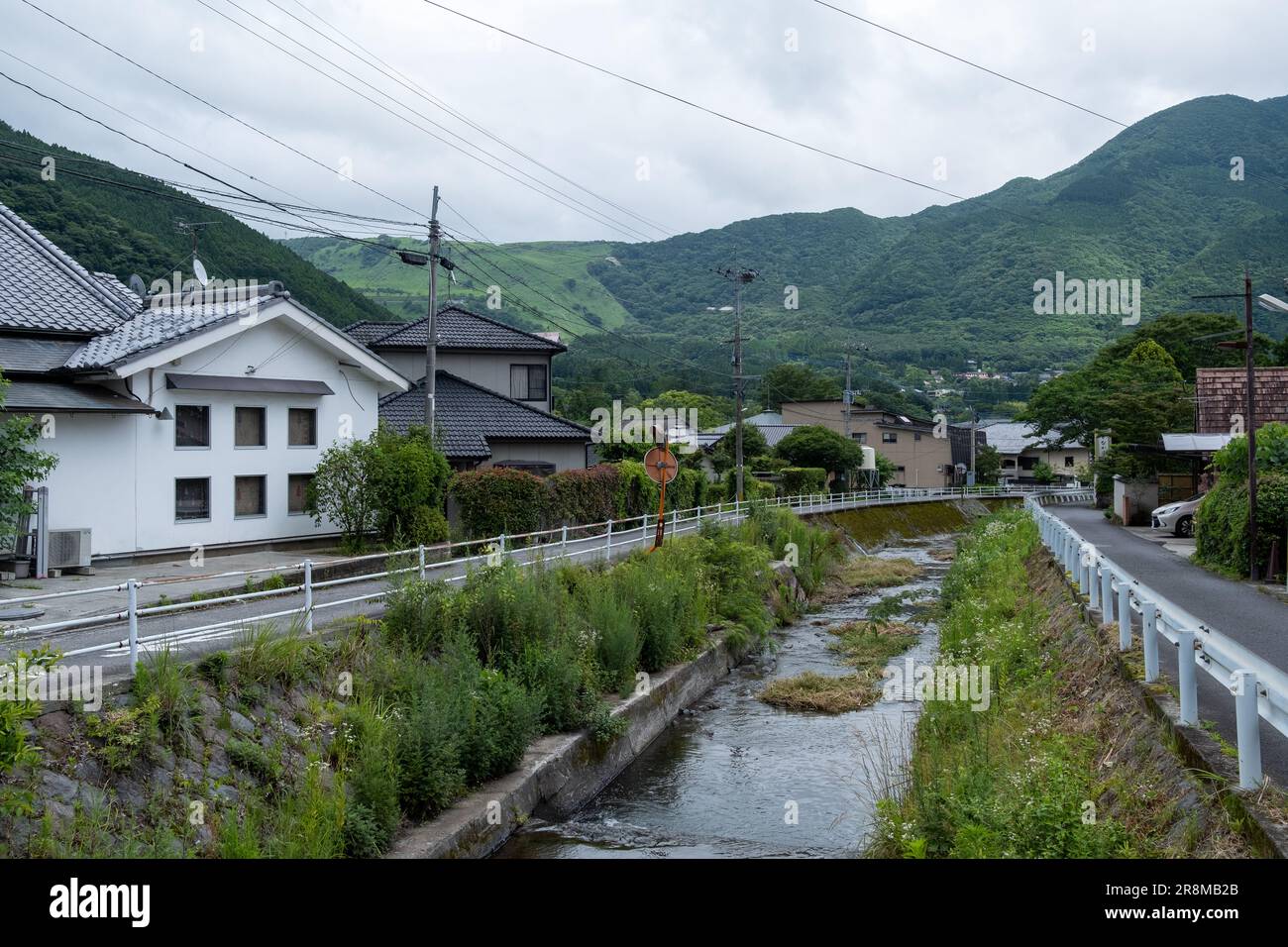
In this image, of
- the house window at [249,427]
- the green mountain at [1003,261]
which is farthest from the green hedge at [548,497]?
the green mountain at [1003,261]

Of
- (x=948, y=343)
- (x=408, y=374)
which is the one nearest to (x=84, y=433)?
(x=408, y=374)

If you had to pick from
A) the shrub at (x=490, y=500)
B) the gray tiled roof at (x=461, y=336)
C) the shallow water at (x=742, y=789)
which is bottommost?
the shallow water at (x=742, y=789)

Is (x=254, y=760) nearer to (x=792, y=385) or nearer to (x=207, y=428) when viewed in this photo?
(x=207, y=428)

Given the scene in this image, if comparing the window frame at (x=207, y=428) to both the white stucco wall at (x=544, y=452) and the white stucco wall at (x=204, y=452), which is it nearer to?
the white stucco wall at (x=204, y=452)

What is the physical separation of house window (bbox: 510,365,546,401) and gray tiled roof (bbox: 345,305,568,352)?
834mm

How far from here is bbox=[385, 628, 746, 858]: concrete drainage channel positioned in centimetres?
883

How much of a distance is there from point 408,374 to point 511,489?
15871 millimetres

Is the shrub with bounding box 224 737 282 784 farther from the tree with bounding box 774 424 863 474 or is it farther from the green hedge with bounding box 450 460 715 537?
the tree with bounding box 774 424 863 474

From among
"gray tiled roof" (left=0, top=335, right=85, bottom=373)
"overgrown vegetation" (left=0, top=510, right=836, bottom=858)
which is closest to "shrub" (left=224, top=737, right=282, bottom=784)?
"overgrown vegetation" (left=0, top=510, right=836, bottom=858)

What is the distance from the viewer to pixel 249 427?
22.5 metres

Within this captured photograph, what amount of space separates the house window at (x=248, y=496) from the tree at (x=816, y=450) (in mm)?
41204

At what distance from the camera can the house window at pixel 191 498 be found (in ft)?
67.7

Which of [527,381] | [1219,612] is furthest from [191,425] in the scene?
[1219,612]

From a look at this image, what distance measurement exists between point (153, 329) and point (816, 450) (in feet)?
144
